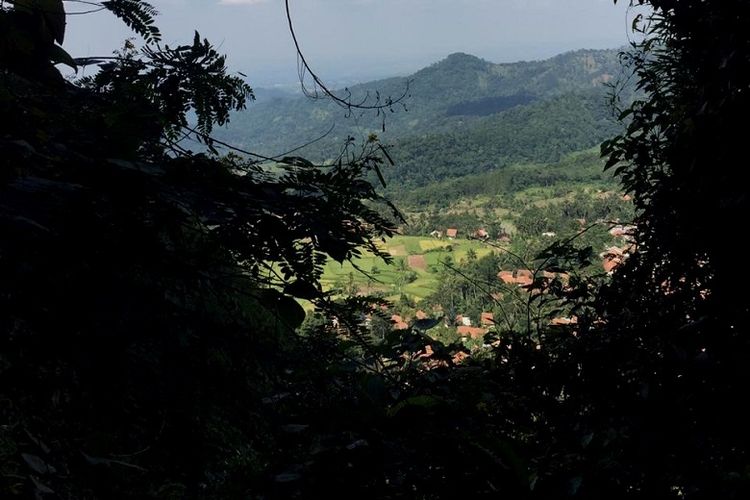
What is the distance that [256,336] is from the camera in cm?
140

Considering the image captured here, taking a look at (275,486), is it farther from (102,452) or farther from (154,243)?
(154,243)

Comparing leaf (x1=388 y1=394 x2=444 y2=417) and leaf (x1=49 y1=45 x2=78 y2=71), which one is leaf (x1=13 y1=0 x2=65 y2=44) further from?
leaf (x1=388 y1=394 x2=444 y2=417)

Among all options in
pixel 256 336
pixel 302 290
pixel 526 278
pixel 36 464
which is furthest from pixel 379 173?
pixel 526 278

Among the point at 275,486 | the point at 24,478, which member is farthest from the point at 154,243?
the point at 275,486

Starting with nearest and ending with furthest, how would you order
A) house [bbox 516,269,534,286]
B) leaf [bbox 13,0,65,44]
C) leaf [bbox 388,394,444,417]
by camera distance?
leaf [bbox 388,394,444,417], leaf [bbox 13,0,65,44], house [bbox 516,269,534,286]

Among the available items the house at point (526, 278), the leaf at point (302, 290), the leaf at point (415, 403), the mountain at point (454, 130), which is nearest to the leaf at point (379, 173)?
the leaf at point (302, 290)

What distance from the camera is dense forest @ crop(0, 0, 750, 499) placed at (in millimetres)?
1061

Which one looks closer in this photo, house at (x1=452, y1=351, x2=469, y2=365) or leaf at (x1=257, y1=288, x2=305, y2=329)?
leaf at (x1=257, y1=288, x2=305, y2=329)

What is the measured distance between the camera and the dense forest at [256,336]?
106 cm

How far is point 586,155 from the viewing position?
A: 331 feet

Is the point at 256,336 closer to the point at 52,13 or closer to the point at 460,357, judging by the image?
the point at 52,13

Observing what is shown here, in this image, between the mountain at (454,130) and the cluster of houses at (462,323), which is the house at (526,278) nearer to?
the cluster of houses at (462,323)

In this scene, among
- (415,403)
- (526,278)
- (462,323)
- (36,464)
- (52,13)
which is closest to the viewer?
(36,464)

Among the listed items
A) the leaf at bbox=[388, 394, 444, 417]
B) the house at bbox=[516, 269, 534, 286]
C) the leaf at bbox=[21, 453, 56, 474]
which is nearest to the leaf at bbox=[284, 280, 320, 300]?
the leaf at bbox=[388, 394, 444, 417]
